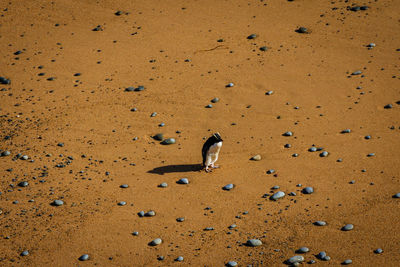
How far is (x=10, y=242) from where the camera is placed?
7031 mm

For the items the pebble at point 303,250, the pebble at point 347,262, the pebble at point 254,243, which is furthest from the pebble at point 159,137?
the pebble at point 347,262

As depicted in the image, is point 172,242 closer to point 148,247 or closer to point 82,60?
point 148,247

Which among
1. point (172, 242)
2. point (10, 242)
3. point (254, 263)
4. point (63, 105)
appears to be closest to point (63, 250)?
point (10, 242)

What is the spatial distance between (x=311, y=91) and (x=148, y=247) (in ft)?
18.7

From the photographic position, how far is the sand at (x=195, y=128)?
698 centimetres

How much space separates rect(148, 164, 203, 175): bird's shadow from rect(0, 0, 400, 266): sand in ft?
0.11

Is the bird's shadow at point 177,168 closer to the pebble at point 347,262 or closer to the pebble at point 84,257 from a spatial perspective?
the pebble at point 84,257

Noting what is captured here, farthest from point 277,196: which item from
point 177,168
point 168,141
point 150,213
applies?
point 168,141

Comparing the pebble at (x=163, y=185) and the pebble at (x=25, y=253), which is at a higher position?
the pebble at (x=163, y=185)

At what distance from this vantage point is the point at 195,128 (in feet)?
31.5

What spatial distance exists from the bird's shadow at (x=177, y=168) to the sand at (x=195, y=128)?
0.11ft

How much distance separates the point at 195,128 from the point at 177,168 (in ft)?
4.49

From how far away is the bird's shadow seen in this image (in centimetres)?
841

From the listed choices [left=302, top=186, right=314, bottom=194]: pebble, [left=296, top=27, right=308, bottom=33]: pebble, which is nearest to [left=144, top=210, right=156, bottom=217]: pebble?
[left=302, top=186, right=314, bottom=194]: pebble
